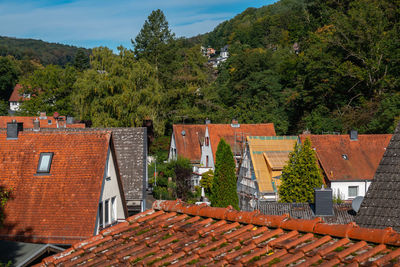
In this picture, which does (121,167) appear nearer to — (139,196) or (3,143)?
(139,196)

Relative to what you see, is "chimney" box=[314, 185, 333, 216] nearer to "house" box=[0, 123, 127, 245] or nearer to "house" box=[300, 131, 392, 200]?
"house" box=[0, 123, 127, 245]

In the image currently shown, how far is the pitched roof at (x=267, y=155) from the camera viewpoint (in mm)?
33156

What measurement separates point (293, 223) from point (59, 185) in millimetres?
13301

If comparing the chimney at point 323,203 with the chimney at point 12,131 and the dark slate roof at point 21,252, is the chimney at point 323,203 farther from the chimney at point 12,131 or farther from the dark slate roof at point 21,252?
the chimney at point 12,131

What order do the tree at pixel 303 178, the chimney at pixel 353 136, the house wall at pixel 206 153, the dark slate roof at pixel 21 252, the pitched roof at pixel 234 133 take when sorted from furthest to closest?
the pitched roof at pixel 234 133 → the house wall at pixel 206 153 → the chimney at pixel 353 136 → the tree at pixel 303 178 → the dark slate roof at pixel 21 252

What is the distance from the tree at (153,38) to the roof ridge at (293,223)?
63492 millimetres

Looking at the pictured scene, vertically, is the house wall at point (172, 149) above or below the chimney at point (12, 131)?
below

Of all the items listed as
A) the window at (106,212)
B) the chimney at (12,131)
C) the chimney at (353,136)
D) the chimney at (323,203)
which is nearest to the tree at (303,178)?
the chimney at (323,203)

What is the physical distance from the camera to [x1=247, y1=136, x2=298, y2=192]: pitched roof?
109 feet

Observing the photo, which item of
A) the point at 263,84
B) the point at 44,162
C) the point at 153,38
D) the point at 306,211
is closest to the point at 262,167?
the point at 306,211

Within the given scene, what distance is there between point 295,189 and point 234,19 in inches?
5858

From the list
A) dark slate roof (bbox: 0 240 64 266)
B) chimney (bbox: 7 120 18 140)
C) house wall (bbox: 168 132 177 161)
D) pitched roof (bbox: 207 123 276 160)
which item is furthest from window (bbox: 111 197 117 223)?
house wall (bbox: 168 132 177 161)

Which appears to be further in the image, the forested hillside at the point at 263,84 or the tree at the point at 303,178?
the forested hillside at the point at 263,84

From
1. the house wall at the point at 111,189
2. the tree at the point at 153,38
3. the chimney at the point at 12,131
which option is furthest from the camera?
the tree at the point at 153,38
